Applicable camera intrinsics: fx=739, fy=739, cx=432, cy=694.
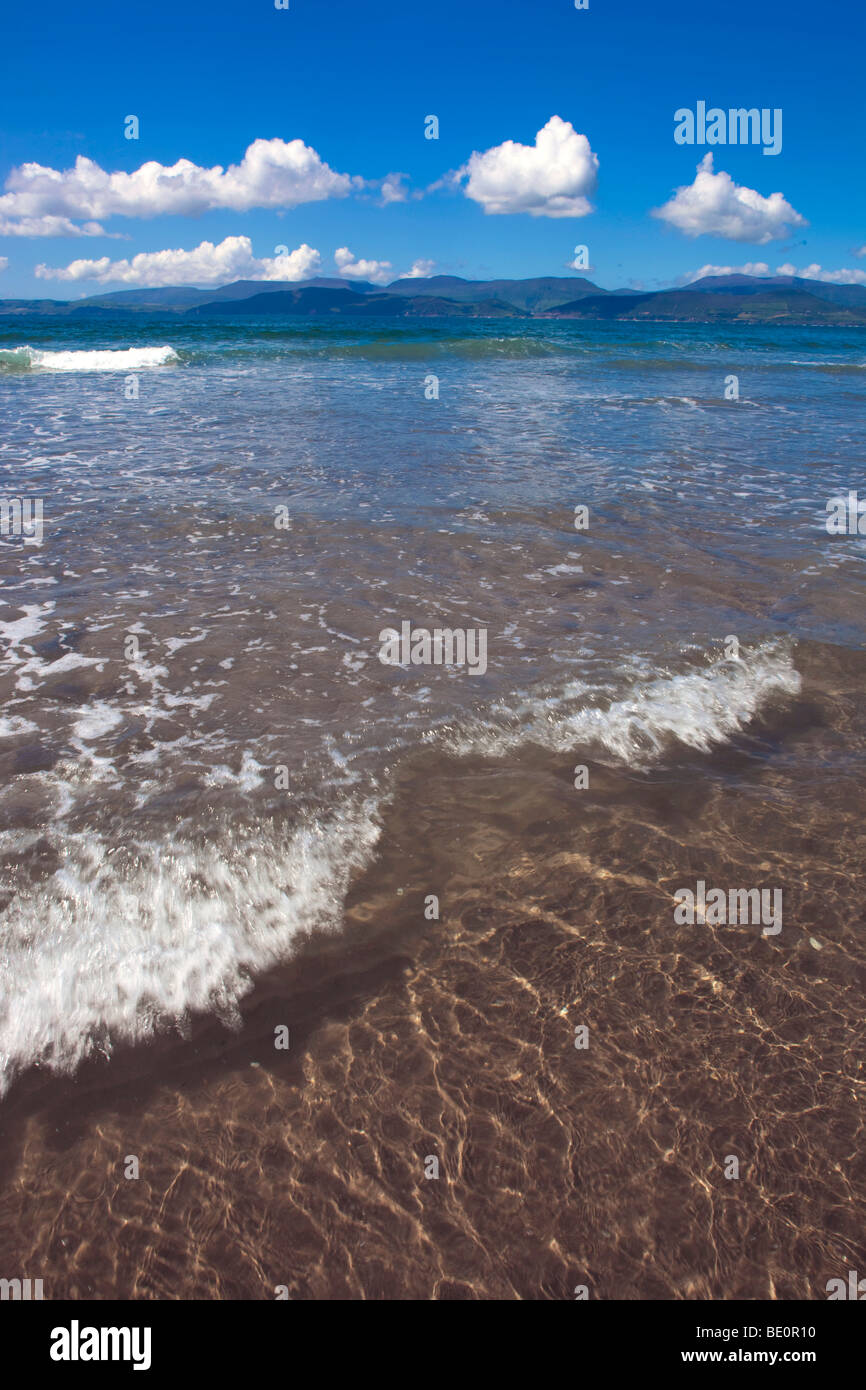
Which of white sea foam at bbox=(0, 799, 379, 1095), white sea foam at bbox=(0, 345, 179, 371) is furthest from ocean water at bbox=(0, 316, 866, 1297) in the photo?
white sea foam at bbox=(0, 345, 179, 371)

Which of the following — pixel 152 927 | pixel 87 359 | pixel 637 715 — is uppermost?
pixel 87 359

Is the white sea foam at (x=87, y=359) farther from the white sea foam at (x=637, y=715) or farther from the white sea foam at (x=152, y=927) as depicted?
the white sea foam at (x=152, y=927)

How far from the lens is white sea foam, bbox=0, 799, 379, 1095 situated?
3746 millimetres

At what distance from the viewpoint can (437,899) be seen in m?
4.46

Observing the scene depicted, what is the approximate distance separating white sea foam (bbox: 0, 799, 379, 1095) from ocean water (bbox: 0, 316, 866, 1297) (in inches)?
0.8

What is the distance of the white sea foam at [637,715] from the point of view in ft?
19.2

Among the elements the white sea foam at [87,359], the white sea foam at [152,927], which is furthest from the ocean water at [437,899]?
the white sea foam at [87,359]

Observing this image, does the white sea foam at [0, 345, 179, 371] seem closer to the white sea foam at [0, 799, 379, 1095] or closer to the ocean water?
the ocean water

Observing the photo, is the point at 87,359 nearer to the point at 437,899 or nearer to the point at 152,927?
the point at 152,927

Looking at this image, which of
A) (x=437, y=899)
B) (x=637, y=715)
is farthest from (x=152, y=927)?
(x=637, y=715)

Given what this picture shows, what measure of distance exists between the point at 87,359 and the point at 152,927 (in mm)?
38859

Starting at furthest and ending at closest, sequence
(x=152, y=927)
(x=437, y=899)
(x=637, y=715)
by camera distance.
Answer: (x=637, y=715)
(x=437, y=899)
(x=152, y=927)
